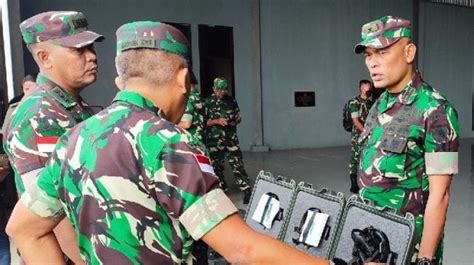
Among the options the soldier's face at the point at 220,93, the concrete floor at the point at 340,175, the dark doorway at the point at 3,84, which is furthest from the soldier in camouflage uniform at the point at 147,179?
the dark doorway at the point at 3,84

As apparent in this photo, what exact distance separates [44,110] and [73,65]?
0.21 metres

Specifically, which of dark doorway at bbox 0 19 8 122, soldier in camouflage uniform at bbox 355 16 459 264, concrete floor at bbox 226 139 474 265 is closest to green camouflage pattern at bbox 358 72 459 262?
soldier in camouflage uniform at bbox 355 16 459 264

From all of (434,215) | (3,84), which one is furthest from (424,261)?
(3,84)

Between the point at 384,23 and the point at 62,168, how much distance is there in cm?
124

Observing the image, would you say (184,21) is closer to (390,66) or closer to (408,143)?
(390,66)

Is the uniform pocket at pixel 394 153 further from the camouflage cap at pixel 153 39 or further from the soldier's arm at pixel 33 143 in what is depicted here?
the soldier's arm at pixel 33 143

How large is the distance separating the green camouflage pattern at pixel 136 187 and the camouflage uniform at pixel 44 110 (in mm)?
456

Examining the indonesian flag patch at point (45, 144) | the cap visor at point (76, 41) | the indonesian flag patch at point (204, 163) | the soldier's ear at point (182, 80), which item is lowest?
the indonesian flag patch at point (45, 144)

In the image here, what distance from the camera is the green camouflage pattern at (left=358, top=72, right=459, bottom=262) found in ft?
5.26

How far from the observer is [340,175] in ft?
21.2

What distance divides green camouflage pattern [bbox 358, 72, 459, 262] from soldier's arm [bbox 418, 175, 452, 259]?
3 centimetres

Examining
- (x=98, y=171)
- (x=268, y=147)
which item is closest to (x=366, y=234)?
(x=98, y=171)

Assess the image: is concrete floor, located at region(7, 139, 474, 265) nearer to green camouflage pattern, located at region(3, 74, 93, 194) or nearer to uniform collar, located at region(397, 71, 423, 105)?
uniform collar, located at region(397, 71, 423, 105)

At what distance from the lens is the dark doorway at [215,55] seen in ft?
28.3
